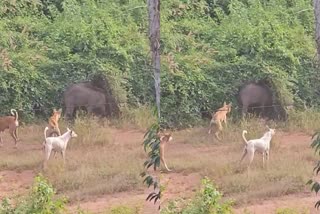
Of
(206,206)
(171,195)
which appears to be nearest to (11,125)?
(171,195)

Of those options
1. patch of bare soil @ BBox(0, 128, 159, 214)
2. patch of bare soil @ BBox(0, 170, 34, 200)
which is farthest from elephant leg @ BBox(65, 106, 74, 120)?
patch of bare soil @ BBox(0, 170, 34, 200)

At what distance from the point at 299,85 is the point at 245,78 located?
0.85 m

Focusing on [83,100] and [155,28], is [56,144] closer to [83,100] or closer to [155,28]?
[83,100]

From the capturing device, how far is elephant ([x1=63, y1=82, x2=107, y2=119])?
1113 cm

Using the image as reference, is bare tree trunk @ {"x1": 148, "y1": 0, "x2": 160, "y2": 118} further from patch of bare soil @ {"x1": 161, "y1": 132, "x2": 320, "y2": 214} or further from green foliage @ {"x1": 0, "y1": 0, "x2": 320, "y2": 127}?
green foliage @ {"x1": 0, "y1": 0, "x2": 320, "y2": 127}

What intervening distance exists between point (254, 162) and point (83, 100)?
3.08 meters

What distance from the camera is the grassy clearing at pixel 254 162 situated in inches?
313

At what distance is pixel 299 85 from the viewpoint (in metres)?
11.8

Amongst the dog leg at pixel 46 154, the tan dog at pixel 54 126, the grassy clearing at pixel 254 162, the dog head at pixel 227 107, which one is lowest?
the grassy clearing at pixel 254 162

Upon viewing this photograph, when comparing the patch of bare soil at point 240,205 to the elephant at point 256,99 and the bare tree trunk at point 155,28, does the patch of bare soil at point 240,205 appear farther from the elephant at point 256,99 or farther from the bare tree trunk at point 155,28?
the bare tree trunk at point 155,28

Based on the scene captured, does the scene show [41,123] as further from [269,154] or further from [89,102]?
[269,154]

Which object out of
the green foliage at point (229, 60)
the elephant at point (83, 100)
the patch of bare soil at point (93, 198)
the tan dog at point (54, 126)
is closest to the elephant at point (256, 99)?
the green foliage at point (229, 60)

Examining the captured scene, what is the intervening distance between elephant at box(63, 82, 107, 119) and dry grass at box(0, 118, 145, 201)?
15.7 inches

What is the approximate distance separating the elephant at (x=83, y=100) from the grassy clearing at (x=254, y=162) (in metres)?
1.20
